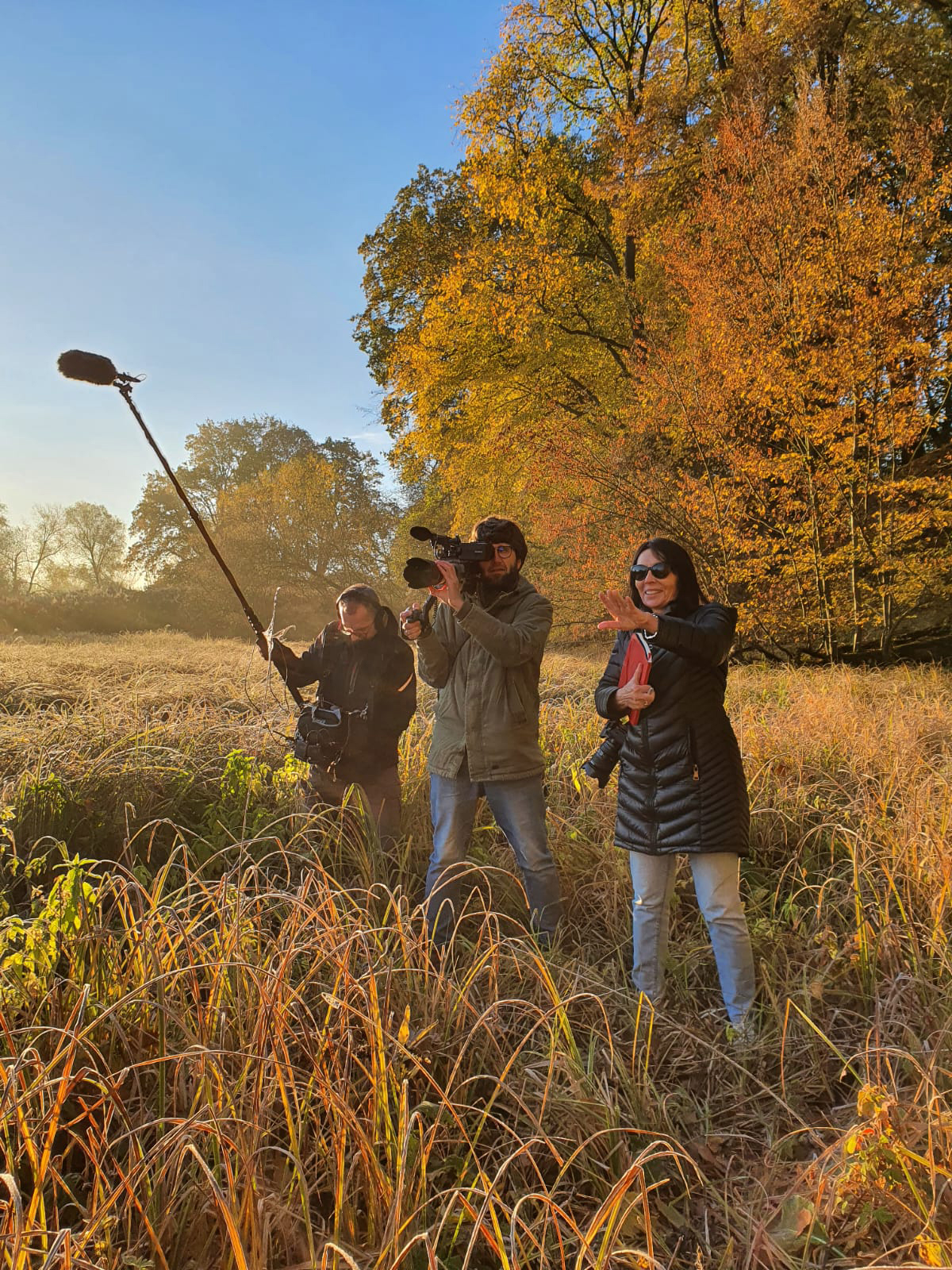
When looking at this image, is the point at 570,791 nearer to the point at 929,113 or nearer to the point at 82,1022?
the point at 82,1022

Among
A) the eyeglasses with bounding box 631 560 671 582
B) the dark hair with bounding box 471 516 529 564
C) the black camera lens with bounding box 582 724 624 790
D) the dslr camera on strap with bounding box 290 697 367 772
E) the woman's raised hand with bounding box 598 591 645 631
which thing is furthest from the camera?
the dslr camera on strap with bounding box 290 697 367 772

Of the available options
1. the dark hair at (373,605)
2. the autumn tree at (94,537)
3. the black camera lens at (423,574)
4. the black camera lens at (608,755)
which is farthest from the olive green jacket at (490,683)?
the autumn tree at (94,537)

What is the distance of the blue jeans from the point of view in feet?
9.39

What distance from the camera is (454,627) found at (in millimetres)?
3111

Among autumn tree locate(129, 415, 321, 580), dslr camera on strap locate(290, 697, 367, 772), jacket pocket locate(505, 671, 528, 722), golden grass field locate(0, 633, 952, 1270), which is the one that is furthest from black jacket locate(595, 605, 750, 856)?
autumn tree locate(129, 415, 321, 580)

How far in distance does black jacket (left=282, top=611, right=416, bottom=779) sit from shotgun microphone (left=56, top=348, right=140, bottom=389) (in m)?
1.52

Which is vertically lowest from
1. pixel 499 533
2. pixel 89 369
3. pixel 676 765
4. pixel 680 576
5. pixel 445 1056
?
pixel 445 1056

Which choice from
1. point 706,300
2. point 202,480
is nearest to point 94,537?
point 202,480

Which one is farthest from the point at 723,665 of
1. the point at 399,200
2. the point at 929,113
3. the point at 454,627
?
the point at 399,200

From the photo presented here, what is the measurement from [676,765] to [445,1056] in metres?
1.20

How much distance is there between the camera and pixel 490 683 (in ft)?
9.52

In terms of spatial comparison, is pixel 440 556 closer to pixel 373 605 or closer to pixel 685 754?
pixel 373 605

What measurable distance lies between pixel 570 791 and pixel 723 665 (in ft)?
6.87

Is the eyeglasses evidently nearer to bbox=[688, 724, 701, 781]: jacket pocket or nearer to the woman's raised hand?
the woman's raised hand
